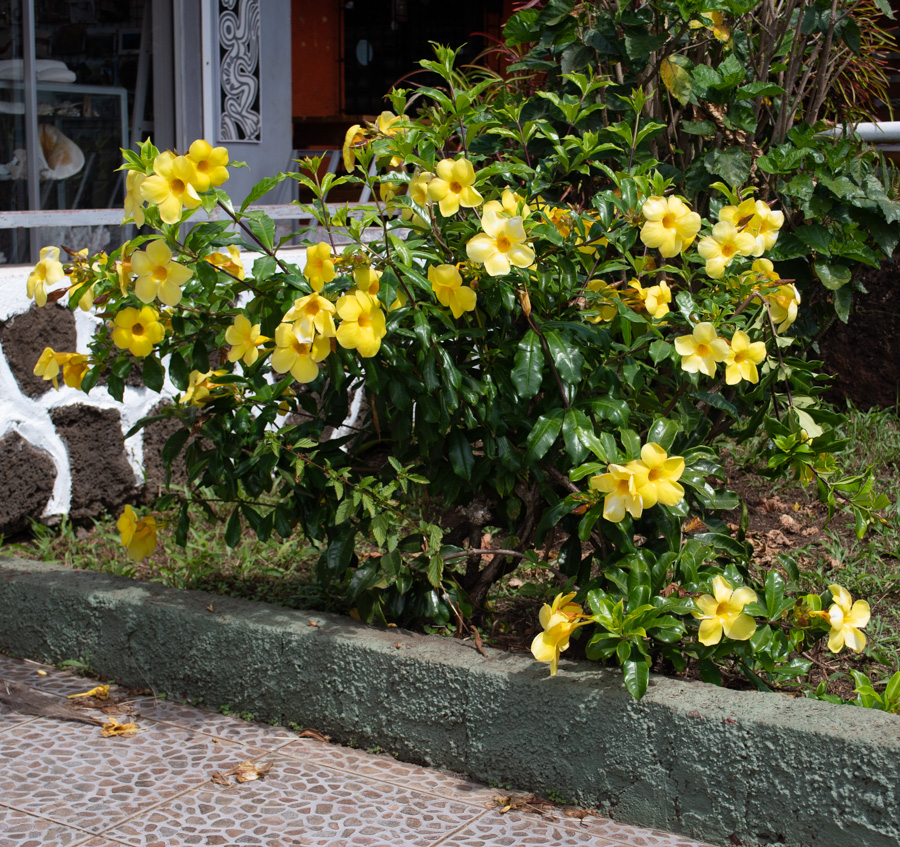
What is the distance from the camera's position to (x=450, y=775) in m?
2.71

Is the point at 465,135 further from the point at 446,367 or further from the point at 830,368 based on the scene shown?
the point at 830,368

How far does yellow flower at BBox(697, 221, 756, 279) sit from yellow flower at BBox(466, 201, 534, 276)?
1.53ft

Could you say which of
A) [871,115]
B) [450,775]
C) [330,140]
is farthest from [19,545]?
[330,140]

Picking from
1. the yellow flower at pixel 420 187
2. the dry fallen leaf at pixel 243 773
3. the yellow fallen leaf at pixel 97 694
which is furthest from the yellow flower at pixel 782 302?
the yellow fallen leaf at pixel 97 694

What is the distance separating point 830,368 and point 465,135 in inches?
106

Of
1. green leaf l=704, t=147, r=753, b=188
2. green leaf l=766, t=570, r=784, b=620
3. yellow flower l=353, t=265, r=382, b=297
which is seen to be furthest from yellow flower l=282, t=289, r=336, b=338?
green leaf l=704, t=147, r=753, b=188

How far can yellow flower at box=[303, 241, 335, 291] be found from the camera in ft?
8.16

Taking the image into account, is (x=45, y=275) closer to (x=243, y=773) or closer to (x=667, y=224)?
(x=243, y=773)

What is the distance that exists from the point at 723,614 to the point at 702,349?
61cm

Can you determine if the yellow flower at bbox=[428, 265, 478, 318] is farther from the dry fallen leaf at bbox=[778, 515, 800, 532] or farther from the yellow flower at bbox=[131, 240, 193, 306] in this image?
the dry fallen leaf at bbox=[778, 515, 800, 532]

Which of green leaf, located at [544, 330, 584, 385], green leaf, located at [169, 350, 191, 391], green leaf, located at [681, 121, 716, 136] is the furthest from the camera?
green leaf, located at [681, 121, 716, 136]

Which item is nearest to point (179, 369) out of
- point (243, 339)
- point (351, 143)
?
point (243, 339)

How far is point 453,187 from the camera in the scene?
2.54 meters

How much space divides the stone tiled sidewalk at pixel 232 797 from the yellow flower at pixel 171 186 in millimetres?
1331
